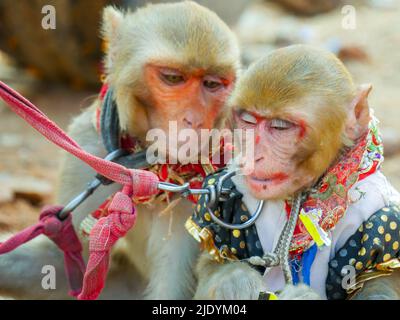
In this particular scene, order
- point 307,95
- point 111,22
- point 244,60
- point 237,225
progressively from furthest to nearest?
1. point 244,60
2. point 111,22
3. point 237,225
4. point 307,95

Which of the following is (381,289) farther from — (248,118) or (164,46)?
(164,46)

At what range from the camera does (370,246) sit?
3639mm

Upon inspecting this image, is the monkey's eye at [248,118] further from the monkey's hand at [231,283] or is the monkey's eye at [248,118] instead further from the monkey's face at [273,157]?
the monkey's hand at [231,283]

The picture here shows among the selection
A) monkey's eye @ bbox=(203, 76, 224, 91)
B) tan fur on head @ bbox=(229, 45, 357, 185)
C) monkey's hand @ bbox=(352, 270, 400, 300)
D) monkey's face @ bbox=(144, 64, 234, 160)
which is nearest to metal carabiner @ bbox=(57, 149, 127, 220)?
monkey's face @ bbox=(144, 64, 234, 160)

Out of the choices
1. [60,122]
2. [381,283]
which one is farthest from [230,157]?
[60,122]

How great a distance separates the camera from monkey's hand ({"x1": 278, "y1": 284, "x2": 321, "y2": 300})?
141 inches

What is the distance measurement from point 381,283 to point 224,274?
0.74m

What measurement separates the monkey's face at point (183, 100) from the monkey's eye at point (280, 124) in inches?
26.5

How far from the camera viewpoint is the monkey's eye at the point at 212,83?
14.3 ft

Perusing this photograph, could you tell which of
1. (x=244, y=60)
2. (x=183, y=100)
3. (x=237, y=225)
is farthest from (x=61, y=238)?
(x=244, y=60)

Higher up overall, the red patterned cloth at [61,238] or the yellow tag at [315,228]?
the yellow tag at [315,228]

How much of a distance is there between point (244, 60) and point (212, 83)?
5777 mm

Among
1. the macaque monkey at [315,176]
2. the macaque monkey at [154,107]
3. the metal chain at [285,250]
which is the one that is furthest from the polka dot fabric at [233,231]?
the macaque monkey at [154,107]
